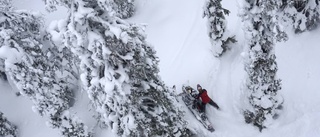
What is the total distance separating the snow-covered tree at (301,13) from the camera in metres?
16.9

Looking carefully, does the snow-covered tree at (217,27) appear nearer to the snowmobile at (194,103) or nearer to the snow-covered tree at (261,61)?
the snowmobile at (194,103)

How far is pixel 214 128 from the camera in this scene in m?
16.8

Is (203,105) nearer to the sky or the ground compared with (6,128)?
nearer to the ground

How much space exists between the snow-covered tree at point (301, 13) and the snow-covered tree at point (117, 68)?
8586 millimetres

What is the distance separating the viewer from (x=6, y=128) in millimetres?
20141

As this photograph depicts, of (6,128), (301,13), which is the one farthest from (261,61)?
(6,128)

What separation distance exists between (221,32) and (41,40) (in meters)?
10.1

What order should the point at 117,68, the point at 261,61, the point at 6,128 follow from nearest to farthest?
the point at 117,68 → the point at 261,61 → the point at 6,128

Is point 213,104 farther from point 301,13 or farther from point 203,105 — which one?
point 301,13

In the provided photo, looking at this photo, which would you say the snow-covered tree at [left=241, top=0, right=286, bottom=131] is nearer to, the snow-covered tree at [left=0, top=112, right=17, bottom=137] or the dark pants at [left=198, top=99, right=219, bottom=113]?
the dark pants at [left=198, top=99, right=219, bottom=113]

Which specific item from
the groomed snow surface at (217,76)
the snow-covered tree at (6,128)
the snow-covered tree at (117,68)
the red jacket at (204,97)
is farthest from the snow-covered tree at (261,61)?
the snow-covered tree at (6,128)

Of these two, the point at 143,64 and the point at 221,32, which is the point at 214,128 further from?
the point at 143,64

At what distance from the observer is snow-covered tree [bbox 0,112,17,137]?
19656mm

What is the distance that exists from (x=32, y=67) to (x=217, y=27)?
9783 mm
